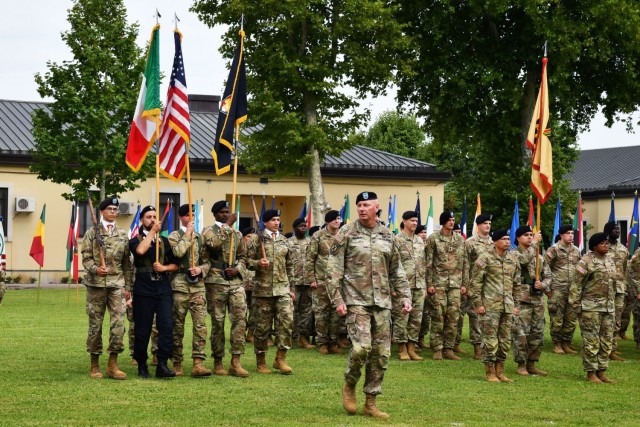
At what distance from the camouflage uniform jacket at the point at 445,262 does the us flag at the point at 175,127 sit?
4.97 metres

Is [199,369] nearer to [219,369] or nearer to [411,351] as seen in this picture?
[219,369]

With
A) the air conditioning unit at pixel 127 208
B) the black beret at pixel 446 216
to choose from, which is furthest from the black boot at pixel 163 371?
the air conditioning unit at pixel 127 208

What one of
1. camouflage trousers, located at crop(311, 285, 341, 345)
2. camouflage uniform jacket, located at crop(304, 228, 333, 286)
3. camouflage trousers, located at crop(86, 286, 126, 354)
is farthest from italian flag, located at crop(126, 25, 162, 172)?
camouflage trousers, located at crop(311, 285, 341, 345)

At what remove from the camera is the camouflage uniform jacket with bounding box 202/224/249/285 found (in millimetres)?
14883

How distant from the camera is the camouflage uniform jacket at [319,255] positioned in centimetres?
1891

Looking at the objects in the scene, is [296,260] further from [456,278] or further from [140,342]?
[140,342]

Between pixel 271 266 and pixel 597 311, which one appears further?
pixel 597 311

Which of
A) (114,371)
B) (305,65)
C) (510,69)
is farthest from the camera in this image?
(510,69)

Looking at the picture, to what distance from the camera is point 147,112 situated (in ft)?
49.9

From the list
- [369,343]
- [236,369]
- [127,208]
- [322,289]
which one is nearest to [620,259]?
[322,289]

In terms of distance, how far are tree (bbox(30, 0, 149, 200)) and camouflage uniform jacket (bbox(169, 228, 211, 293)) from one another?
68.3ft

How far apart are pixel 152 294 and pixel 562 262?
8.44m

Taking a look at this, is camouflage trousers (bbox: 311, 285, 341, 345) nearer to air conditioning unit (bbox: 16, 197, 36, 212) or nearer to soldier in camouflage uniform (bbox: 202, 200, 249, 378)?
soldier in camouflage uniform (bbox: 202, 200, 249, 378)

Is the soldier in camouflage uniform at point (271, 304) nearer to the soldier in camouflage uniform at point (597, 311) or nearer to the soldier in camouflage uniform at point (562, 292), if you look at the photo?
the soldier in camouflage uniform at point (597, 311)
